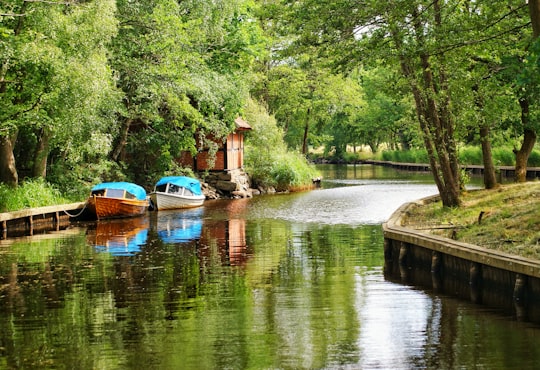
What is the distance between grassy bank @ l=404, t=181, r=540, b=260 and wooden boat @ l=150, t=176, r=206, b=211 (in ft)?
48.6

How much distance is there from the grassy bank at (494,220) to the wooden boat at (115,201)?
13019 millimetres

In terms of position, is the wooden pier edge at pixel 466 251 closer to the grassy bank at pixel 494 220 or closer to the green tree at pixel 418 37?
the grassy bank at pixel 494 220

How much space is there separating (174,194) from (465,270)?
2532 cm

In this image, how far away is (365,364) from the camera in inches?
432

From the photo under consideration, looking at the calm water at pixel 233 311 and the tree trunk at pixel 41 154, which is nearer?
the calm water at pixel 233 311

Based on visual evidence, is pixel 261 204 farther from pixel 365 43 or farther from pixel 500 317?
pixel 500 317

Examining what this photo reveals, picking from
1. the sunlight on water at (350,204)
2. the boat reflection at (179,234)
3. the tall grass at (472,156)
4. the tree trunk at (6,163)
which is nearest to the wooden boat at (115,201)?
the boat reflection at (179,234)

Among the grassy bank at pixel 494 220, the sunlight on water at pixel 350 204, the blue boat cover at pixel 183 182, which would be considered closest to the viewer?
the grassy bank at pixel 494 220

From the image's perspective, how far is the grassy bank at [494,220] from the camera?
656 inches

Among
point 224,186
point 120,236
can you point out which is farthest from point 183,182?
point 120,236

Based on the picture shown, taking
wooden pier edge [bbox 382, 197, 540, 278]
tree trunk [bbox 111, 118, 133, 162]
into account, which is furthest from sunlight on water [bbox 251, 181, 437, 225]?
wooden pier edge [bbox 382, 197, 540, 278]

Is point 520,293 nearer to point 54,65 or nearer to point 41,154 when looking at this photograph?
point 54,65

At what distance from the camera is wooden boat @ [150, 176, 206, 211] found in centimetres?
4012

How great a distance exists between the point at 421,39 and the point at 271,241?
8510 mm
